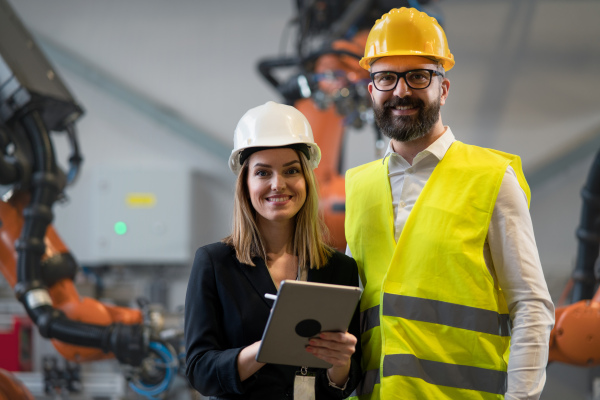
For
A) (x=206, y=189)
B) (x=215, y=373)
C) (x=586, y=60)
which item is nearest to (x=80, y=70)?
(x=206, y=189)

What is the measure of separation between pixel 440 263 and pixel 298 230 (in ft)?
1.30

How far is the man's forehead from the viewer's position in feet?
6.20

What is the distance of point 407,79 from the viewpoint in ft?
6.16

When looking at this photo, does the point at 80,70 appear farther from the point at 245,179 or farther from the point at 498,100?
the point at 245,179

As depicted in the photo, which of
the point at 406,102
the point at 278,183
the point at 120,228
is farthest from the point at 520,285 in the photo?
the point at 120,228

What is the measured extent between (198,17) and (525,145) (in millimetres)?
3728

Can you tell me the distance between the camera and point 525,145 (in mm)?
6605

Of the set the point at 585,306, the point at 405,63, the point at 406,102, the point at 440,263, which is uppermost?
the point at 405,63

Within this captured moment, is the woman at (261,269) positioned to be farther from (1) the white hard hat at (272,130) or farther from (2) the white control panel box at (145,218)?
(2) the white control panel box at (145,218)

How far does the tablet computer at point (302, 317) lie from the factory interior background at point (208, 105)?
482cm

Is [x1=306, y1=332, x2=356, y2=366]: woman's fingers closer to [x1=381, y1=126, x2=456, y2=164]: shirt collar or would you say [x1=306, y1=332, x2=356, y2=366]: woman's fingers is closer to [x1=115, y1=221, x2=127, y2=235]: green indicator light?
[x1=381, y1=126, x2=456, y2=164]: shirt collar

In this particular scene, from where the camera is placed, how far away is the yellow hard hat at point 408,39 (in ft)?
6.25

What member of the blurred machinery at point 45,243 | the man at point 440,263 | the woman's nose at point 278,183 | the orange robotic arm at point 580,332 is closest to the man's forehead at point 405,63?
the man at point 440,263

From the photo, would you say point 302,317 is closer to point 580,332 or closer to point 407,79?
point 407,79
